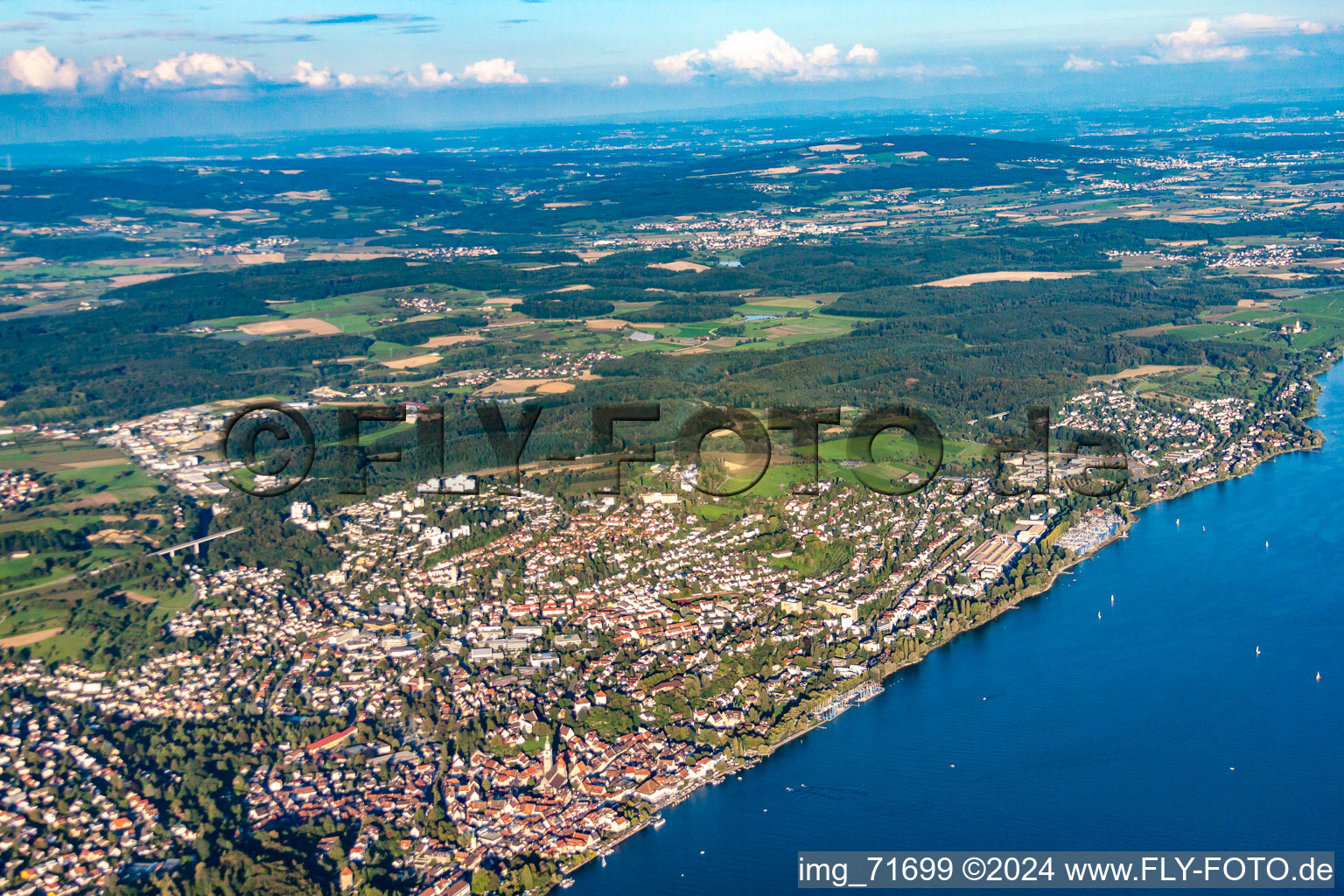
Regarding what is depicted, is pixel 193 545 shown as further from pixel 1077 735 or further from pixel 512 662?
pixel 1077 735

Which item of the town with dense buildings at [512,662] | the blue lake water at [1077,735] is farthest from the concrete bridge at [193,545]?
the blue lake water at [1077,735]

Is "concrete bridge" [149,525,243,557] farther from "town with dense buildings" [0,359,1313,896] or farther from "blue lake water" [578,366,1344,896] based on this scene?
"blue lake water" [578,366,1344,896]

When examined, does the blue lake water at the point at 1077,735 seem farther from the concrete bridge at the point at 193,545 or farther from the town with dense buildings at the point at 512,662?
the concrete bridge at the point at 193,545

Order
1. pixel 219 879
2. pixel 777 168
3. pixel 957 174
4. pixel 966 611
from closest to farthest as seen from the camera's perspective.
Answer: pixel 219 879 → pixel 966 611 → pixel 957 174 → pixel 777 168

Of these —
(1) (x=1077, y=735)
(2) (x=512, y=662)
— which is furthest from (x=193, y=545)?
(1) (x=1077, y=735)

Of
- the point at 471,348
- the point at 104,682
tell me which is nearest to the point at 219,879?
the point at 104,682

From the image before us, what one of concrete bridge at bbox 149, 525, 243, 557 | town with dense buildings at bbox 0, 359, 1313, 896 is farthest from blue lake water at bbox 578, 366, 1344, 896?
concrete bridge at bbox 149, 525, 243, 557

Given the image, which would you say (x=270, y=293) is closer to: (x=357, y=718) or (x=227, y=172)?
(x=357, y=718)
